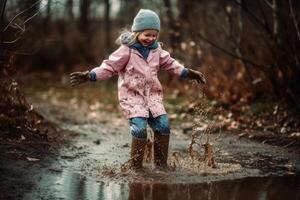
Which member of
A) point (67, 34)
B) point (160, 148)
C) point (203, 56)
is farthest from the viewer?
point (67, 34)

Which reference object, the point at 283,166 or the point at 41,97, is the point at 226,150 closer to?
the point at 283,166

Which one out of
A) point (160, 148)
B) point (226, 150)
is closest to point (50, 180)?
point (160, 148)

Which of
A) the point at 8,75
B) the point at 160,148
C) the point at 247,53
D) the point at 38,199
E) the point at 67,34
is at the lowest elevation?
the point at 38,199

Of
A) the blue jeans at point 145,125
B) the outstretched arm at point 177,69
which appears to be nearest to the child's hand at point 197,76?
the outstretched arm at point 177,69

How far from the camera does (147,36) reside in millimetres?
5395

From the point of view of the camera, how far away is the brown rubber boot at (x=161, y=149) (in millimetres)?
5445

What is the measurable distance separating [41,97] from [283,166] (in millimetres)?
8923

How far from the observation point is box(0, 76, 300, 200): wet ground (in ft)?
15.0

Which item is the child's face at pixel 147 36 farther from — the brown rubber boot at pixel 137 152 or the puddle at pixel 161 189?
the puddle at pixel 161 189

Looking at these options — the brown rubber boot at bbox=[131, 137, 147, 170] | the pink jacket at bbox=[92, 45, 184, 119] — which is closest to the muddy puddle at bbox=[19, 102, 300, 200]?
the brown rubber boot at bbox=[131, 137, 147, 170]

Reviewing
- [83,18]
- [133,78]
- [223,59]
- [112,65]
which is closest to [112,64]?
[112,65]

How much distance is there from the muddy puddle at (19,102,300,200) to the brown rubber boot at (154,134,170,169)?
0.09m

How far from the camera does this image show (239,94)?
30.9 feet

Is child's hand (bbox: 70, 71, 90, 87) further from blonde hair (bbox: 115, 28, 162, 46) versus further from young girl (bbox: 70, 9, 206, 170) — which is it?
blonde hair (bbox: 115, 28, 162, 46)
